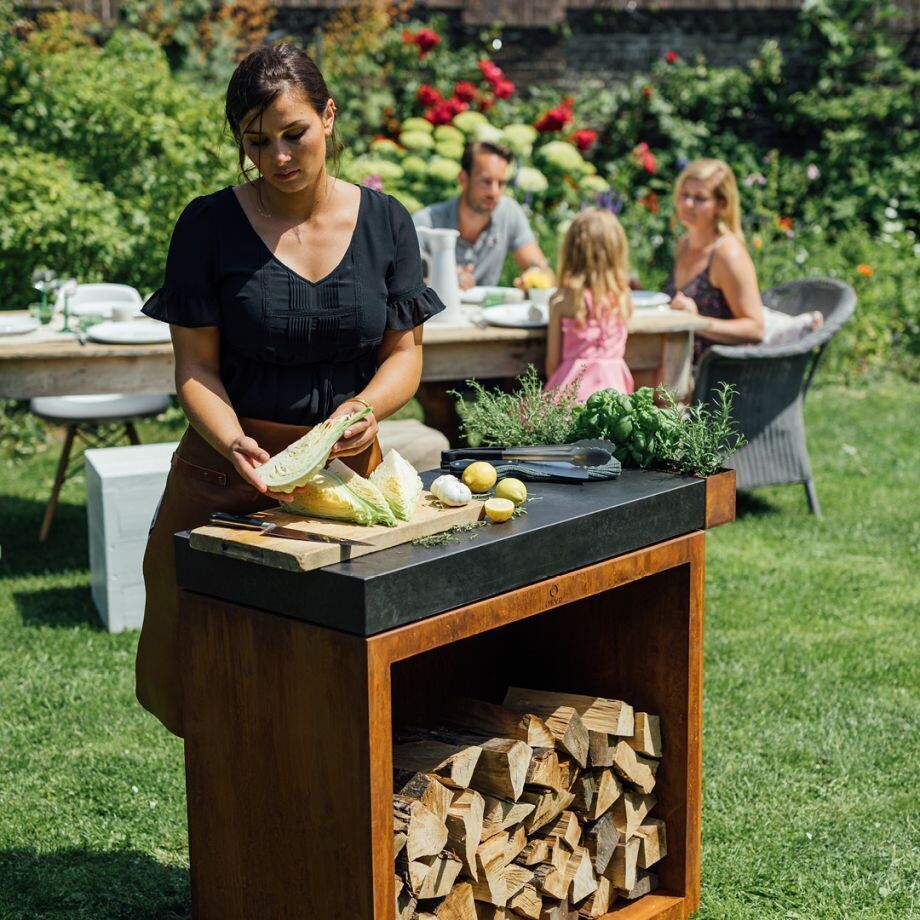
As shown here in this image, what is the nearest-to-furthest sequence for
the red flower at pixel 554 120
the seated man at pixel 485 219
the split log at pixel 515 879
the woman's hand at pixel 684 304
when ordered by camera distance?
the split log at pixel 515 879
the woman's hand at pixel 684 304
the seated man at pixel 485 219
the red flower at pixel 554 120

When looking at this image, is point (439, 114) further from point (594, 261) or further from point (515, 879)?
point (515, 879)

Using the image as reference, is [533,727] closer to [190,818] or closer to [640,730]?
[640,730]

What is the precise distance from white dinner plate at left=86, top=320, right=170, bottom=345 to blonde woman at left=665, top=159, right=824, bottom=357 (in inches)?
91.8

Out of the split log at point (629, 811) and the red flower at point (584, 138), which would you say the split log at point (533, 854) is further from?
the red flower at point (584, 138)

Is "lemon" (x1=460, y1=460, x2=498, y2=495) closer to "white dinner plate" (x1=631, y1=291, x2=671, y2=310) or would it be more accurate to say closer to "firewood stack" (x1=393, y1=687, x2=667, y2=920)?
"firewood stack" (x1=393, y1=687, x2=667, y2=920)

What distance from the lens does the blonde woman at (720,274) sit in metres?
6.09

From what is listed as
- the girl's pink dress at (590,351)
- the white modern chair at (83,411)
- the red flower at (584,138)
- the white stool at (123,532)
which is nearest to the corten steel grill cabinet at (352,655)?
the white stool at (123,532)

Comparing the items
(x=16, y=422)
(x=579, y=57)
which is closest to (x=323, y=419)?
(x=16, y=422)

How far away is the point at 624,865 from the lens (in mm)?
2979

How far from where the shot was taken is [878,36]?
10734mm

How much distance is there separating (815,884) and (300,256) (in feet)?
6.23

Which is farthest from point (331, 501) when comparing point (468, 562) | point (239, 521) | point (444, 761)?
point (444, 761)

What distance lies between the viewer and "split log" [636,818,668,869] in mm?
3006

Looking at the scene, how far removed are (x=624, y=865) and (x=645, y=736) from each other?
0.93 ft
